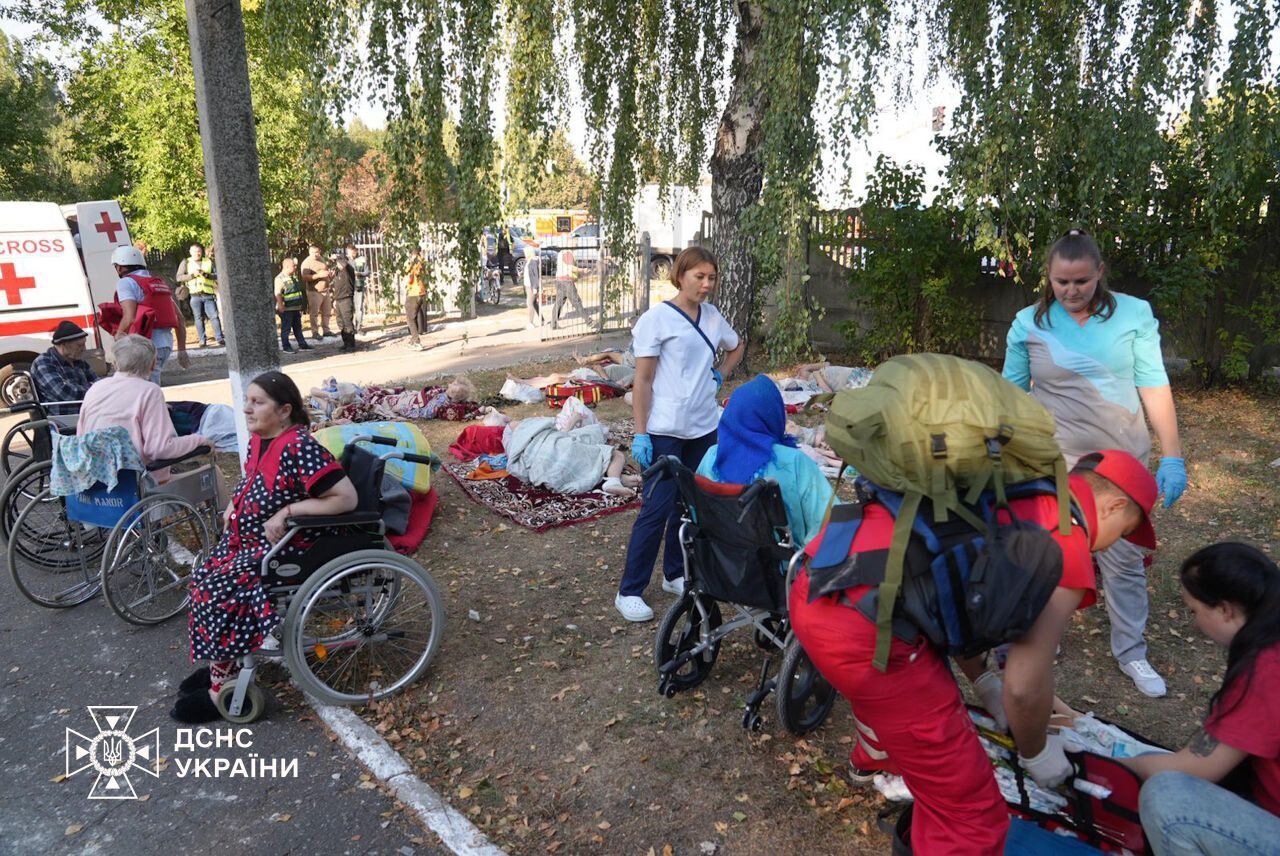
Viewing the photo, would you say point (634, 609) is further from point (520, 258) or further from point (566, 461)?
point (520, 258)

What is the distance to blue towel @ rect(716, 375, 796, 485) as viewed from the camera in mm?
3482

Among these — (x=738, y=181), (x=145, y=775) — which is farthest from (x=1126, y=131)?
(x=145, y=775)

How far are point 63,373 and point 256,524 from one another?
3342mm

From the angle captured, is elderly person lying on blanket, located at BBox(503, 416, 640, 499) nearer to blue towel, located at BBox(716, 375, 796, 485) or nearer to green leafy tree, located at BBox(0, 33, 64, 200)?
blue towel, located at BBox(716, 375, 796, 485)

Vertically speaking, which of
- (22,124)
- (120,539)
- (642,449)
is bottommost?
(120,539)

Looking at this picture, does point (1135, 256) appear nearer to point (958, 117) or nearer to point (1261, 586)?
point (958, 117)

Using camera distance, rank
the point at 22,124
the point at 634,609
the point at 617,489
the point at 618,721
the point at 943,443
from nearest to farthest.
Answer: the point at 943,443 → the point at 618,721 → the point at 634,609 → the point at 617,489 → the point at 22,124

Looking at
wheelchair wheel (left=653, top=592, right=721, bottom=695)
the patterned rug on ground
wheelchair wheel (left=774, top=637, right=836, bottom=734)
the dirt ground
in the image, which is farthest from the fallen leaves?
the patterned rug on ground

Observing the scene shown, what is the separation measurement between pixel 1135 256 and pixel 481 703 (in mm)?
7809

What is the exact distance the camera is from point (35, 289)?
10.1 m

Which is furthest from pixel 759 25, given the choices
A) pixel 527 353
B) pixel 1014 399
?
pixel 1014 399

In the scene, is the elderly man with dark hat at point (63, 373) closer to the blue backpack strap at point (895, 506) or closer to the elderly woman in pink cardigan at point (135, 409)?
the elderly woman in pink cardigan at point (135, 409)

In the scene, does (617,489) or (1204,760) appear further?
(617,489)

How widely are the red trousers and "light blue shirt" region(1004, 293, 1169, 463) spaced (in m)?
1.85
